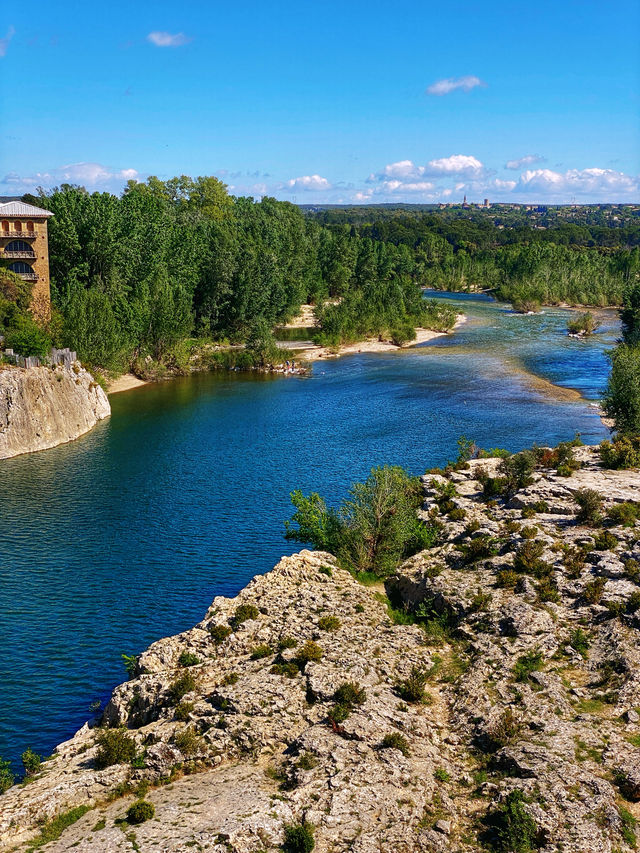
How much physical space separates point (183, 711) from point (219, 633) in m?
5.42

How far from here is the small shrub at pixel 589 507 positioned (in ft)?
139

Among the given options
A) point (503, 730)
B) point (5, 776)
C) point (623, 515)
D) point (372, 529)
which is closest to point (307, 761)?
point (503, 730)

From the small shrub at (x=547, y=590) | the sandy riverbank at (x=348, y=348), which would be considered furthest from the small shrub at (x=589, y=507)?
the sandy riverbank at (x=348, y=348)

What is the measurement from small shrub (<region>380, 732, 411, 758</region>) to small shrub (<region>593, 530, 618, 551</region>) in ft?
59.1

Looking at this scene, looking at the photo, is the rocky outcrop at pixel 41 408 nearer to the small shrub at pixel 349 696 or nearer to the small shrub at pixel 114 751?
the small shrub at pixel 114 751

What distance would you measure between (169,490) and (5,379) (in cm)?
2073

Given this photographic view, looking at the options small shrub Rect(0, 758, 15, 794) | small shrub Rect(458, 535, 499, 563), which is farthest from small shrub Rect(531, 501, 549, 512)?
small shrub Rect(0, 758, 15, 794)

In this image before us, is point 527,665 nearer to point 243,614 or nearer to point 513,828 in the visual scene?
point 513,828

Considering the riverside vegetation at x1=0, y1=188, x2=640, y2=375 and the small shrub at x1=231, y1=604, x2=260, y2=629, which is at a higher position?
the riverside vegetation at x1=0, y1=188, x2=640, y2=375

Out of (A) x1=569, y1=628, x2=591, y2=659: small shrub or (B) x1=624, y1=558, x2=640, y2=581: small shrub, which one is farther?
(B) x1=624, y1=558, x2=640, y2=581: small shrub

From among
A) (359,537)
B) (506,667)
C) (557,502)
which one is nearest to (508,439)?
(557,502)

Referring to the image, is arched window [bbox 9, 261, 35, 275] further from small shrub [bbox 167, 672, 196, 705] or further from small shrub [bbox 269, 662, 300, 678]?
small shrub [bbox 269, 662, 300, 678]

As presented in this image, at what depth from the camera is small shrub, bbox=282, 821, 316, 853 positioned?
2139cm

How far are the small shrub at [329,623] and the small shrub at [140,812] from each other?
1199cm
